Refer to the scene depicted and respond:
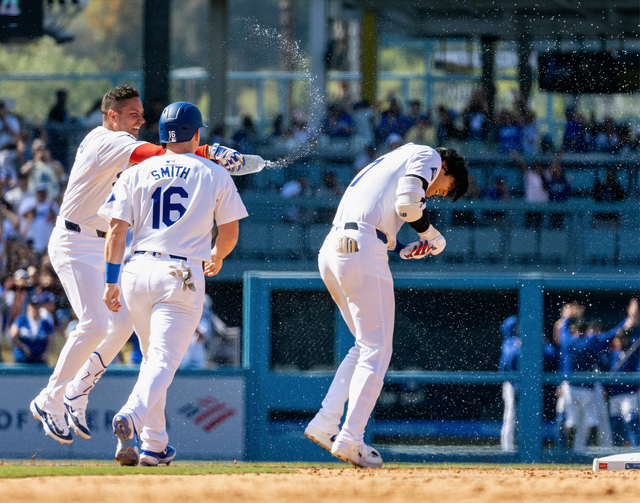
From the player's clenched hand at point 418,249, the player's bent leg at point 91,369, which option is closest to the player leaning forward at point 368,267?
the player's clenched hand at point 418,249

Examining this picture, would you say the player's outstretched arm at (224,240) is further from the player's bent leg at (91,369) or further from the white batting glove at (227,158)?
the player's bent leg at (91,369)

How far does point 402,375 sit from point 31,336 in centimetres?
342

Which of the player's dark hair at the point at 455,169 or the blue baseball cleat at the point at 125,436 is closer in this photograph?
the blue baseball cleat at the point at 125,436

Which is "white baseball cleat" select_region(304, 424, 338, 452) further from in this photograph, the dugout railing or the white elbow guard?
the dugout railing

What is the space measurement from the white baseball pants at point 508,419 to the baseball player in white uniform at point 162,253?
3195mm

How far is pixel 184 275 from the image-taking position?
190 inches

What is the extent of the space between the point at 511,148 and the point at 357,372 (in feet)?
28.6

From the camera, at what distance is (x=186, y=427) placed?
7.62 m

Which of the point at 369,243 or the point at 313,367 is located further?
the point at 313,367

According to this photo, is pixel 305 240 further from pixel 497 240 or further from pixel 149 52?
pixel 149 52

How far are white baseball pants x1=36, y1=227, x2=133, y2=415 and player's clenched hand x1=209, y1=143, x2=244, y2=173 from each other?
77cm

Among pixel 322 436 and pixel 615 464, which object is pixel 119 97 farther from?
pixel 615 464

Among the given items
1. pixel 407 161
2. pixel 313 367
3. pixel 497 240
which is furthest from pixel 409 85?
pixel 407 161

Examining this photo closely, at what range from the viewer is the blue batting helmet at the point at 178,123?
5.06 metres
